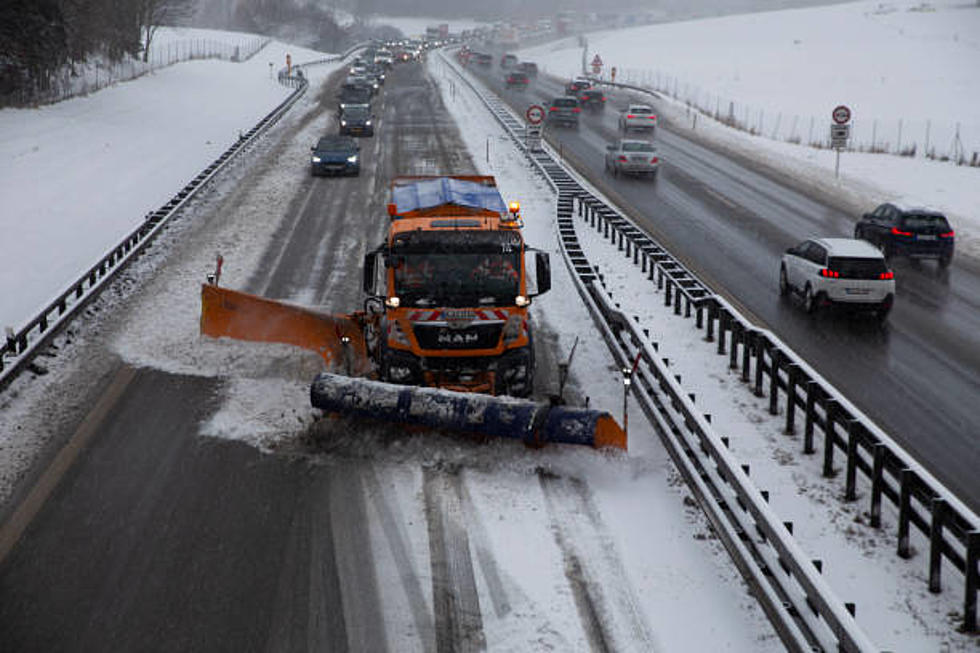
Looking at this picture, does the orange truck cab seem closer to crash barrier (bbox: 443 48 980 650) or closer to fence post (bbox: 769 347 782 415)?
crash barrier (bbox: 443 48 980 650)

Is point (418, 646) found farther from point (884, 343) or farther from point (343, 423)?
point (884, 343)

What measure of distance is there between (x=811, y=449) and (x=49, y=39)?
1487 inches

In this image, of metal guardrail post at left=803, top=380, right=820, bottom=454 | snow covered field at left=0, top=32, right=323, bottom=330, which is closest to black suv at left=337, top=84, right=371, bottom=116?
snow covered field at left=0, top=32, right=323, bottom=330

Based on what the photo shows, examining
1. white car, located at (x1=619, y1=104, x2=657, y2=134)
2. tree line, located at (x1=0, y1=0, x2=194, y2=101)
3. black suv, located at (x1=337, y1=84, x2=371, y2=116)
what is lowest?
white car, located at (x1=619, y1=104, x2=657, y2=134)

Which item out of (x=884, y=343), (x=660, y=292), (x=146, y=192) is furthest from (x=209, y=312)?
(x=146, y=192)

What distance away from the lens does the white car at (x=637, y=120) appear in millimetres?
54034

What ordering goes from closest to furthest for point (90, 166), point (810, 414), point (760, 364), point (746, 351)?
point (810, 414), point (760, 364), point (746, 351), point (90, 166)

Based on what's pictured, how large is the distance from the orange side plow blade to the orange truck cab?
180 cm

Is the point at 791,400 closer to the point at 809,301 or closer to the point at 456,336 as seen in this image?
the point at 456,336

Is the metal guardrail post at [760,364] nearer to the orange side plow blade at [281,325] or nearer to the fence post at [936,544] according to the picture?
the fence post at [936,544]

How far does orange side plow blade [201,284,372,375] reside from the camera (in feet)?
53.6

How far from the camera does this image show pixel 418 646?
8.98 metres

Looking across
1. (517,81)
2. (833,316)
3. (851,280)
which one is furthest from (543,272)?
(517,81)

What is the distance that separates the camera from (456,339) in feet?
46.0
